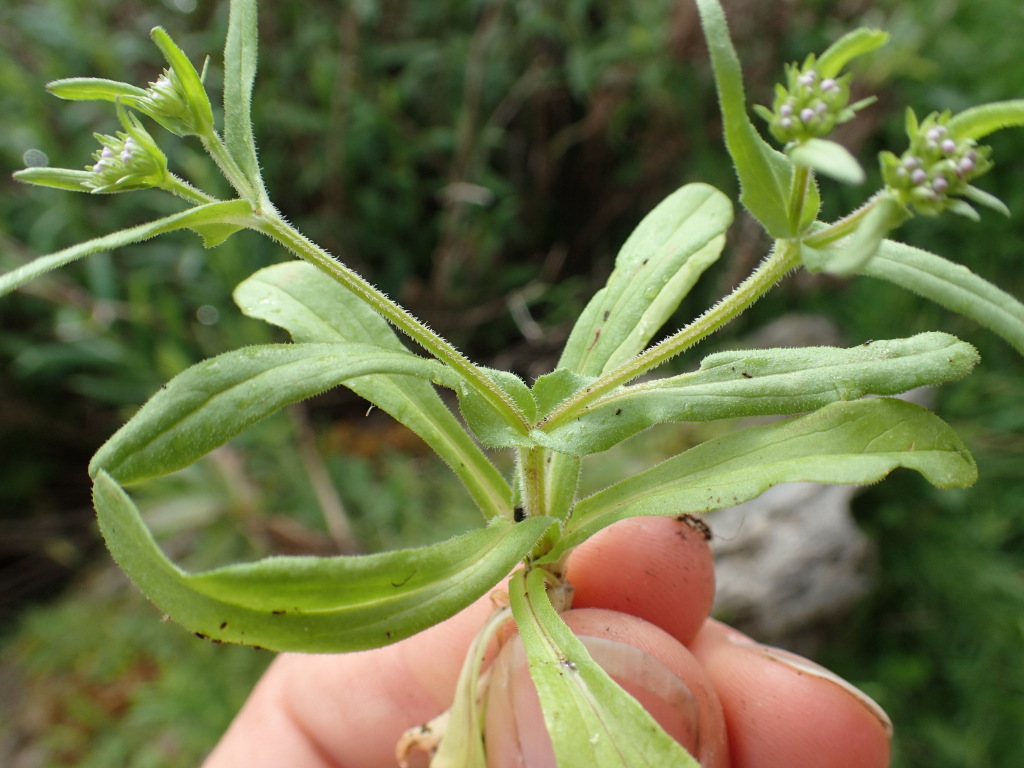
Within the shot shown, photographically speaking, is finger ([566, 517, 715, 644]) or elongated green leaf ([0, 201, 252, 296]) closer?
elongated green leaf ([0, 201, 252, 296])

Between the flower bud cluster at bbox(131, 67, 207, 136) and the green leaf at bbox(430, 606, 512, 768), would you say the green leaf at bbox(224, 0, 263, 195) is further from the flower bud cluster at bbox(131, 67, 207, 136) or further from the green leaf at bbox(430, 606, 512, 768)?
the green leaf at bbox(430, 606, 512, 768)

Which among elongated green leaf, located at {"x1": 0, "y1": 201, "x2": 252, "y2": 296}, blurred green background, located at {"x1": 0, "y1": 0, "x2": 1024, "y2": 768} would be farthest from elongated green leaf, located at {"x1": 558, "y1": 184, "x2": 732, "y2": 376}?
blurred green background, located at {"x1": 0, "y1": 0, "x2": 1024, "y2": 768}

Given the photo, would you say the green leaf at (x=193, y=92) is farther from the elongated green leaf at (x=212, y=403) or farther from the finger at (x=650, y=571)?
the finger at (x=650, y=571)

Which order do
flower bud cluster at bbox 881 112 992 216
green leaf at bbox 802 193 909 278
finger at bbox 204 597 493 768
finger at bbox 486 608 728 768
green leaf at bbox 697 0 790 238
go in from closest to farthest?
green leaf at bbox 802 193 909 278 → flower bud cluster at bbox 881 112 992 216 → green leaf at bbox 697 0 790 238 → finger at bbox 486 608 728 768 → finger at bbox 204 597 493 768

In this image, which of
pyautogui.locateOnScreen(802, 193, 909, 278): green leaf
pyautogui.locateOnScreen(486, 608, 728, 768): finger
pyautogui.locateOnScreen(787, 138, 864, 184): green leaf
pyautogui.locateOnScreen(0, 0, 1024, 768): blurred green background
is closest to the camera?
pyautogui.locateOnScreen(787, 138, 864, 184): green leaf

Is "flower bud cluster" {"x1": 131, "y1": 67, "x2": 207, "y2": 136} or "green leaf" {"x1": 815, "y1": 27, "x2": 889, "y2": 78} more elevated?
"flower bud cluster" {"x1": 131, "y1": 67, "x2": 207, "y2": 136}

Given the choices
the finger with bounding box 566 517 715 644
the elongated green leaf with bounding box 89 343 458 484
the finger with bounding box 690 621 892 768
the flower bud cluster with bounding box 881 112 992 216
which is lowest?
the finger with bounding box 690 621 892 768

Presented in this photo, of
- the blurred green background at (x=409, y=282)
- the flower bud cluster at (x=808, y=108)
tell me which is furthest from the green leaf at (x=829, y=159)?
the blurred green background at (x=409, y=282)
